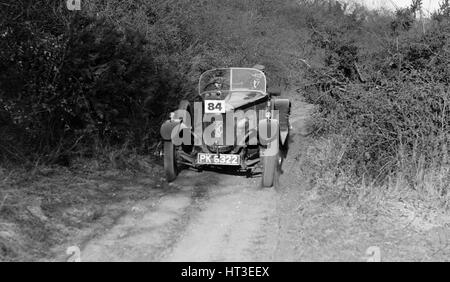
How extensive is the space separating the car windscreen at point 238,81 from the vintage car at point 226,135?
249 mm

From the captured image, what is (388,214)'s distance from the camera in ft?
22.4

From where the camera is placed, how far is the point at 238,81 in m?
11.1

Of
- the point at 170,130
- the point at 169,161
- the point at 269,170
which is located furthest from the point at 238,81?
the point at 269,170

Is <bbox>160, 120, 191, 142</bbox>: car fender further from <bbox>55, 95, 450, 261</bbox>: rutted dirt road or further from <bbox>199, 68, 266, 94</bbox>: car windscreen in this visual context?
<bbox>199, 68, 266, 94</bbox>: car windscreen

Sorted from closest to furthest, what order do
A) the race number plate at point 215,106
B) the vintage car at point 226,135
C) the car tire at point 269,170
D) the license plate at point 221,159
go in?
the car tire at point 269,170 < the vintage car at point 226,135 < the license plate at point 221,159 < the race number plate at point 215,106

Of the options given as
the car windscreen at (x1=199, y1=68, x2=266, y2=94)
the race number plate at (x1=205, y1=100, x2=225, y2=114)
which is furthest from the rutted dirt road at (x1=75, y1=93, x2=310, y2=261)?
the car windscreen at (x1=199, y1=68, x2=266, y2=94)

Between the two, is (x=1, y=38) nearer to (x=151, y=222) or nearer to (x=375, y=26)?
(x=151, y=222)

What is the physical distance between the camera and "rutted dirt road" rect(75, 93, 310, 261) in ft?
18.8

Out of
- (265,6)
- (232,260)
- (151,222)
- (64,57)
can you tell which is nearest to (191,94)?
(64,57)

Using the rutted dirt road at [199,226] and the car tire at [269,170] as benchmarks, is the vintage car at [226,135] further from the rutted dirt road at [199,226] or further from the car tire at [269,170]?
the rutted dirt road at [199,226]

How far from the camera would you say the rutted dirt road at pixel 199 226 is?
225 inches

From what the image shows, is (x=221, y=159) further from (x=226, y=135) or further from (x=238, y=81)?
(x=238, y=81)

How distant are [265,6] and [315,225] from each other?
26497 millimetres

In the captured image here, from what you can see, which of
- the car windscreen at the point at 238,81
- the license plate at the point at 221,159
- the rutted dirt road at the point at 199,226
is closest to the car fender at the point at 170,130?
the license plate at the point at 221,159
